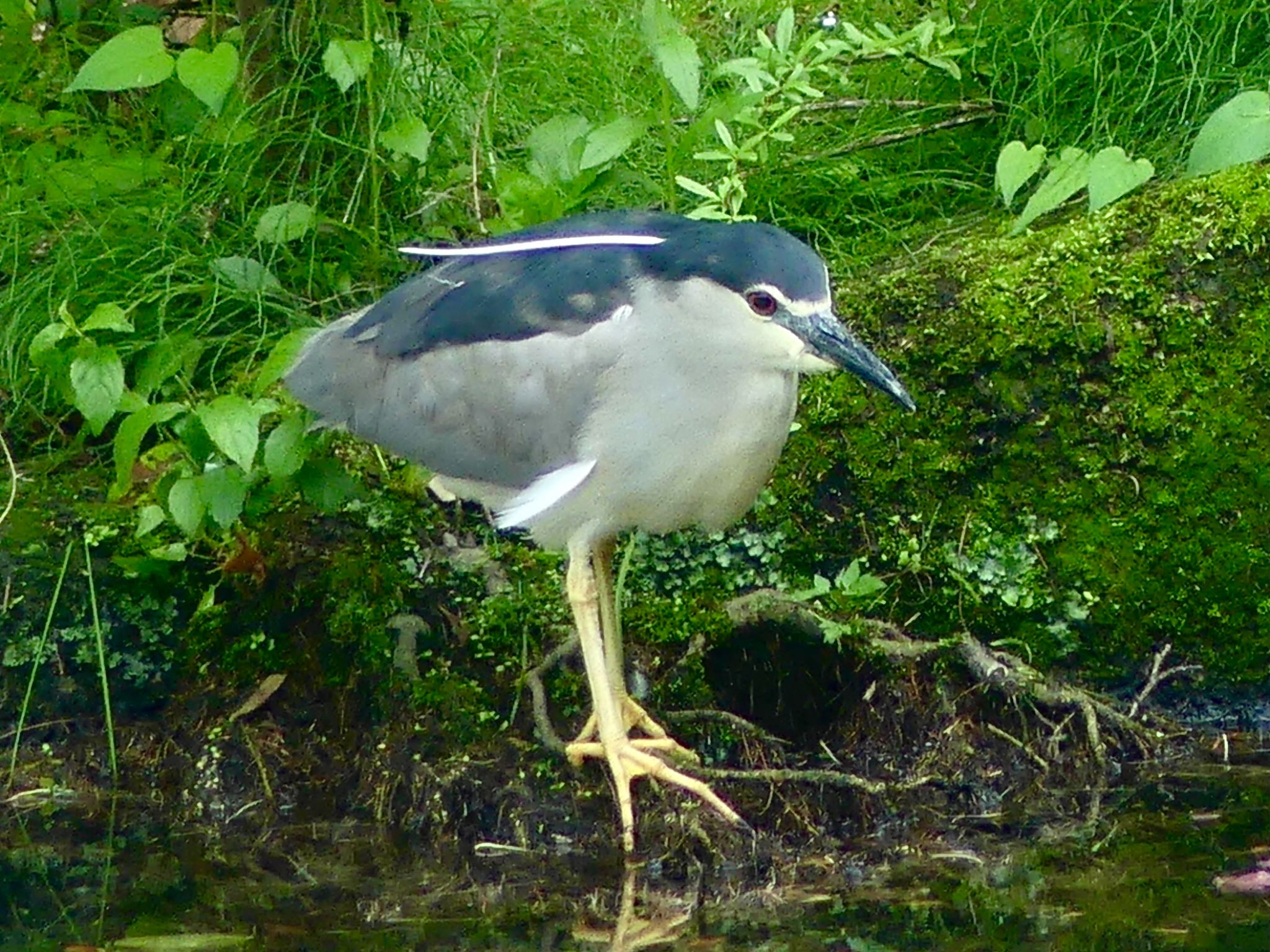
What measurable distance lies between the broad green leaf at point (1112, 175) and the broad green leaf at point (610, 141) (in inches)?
41.9

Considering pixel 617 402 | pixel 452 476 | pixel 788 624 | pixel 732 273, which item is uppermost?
pixel 732 273

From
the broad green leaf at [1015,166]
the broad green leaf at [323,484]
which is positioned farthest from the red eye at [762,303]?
the broad green leaf at [1015,166]

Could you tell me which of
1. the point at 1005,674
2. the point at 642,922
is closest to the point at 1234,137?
the point at 1005,674

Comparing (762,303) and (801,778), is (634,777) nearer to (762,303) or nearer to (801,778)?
(801,778)

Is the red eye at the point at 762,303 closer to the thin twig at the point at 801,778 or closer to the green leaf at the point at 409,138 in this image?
the thin twig at the point at 801,778

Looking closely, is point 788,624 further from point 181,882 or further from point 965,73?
point 965,73

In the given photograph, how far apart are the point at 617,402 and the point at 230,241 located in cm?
181

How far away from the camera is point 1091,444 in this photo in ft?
13.5

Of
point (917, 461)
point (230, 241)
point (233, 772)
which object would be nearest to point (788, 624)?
point (917, 461)

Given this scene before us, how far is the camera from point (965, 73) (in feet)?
17.2

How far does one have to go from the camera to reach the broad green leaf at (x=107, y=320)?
3943 mm

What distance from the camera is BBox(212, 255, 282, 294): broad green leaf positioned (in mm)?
4699

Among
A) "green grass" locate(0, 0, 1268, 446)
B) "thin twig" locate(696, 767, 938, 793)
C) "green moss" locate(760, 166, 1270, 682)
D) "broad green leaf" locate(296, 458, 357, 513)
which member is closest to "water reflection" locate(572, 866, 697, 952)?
"thin twig" locate(696, 767, 938, 793)

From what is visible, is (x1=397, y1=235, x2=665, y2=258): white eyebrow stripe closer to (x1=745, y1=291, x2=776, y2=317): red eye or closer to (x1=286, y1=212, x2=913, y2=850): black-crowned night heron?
(x1=286, y1=212, x2=913, y2=850): black-crowned night heron
